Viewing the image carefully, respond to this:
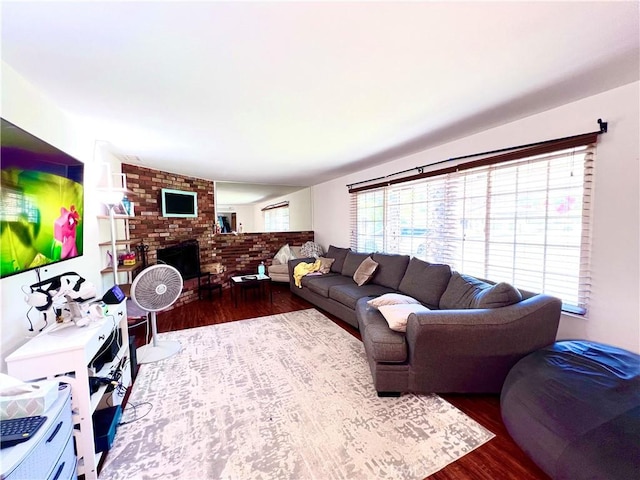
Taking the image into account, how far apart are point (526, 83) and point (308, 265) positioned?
3694 mm

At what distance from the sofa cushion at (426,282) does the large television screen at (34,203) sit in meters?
3.23

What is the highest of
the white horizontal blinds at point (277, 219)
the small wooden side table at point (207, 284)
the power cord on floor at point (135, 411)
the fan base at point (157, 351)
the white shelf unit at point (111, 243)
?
the white horizontal blinds at point (277, 219)

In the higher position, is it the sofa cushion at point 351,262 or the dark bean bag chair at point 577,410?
the sofa cushion at point 351,262

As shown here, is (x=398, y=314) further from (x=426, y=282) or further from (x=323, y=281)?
(x=323, y=281)

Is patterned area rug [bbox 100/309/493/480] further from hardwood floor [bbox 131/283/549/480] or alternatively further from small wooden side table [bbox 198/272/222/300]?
small wooden side table [bbox 198/272/222/300]

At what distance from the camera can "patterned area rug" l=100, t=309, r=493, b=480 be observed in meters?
1.48

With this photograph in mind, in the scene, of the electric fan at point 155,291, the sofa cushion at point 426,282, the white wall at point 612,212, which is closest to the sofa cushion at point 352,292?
the sofa cushion at point 426,282

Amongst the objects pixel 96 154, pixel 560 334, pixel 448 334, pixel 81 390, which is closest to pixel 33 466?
pixel 81 390

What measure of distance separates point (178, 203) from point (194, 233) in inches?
25.8

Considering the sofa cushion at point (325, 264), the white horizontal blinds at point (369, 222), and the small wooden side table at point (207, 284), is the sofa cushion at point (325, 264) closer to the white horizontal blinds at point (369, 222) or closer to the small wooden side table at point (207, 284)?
the white horizontal blinds at point (369, 222)

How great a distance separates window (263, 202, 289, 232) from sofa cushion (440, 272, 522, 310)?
13.6 feet

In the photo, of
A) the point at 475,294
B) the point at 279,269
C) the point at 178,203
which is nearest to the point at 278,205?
the point at 279,269

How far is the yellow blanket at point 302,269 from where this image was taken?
4645 mm

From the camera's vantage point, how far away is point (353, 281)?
4023 millimetres
